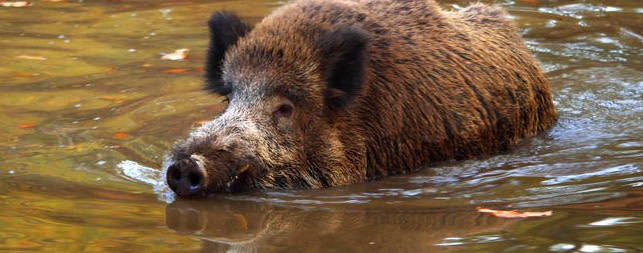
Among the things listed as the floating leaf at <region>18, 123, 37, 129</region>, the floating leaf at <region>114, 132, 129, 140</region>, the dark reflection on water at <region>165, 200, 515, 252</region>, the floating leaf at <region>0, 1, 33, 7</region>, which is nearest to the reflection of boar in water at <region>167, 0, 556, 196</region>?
the dark reflection on water at <region>165, 200, 515, 252</region>

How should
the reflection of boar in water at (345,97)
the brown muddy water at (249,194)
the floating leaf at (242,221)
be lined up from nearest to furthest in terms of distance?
1. the brown muddy water at (249,194)
2. the floating leaf at (242,221)
3. the reflection of boar in water at (345,97)

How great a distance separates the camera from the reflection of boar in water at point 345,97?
7133 millimetres

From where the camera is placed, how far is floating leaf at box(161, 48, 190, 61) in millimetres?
12218

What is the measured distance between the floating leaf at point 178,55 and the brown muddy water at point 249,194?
0.14 m

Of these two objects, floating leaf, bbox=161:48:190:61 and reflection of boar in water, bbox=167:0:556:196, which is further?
floating leaf, bbox=161:48:190:61

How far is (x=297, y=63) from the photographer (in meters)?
7.40

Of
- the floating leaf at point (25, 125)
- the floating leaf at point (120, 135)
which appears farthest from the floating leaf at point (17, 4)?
the floating leaf at point (120, 135)

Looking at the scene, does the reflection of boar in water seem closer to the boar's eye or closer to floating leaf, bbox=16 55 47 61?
the boar's eye

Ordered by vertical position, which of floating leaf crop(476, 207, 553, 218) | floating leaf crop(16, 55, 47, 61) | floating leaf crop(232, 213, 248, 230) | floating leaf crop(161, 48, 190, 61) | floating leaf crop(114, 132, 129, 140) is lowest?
floating leaf crop(161, 48, 190, 61)

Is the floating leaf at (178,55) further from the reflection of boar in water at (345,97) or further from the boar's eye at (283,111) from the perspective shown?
the boar's eye at (283,111)

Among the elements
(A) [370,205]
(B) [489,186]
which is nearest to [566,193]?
(B) [489,186]

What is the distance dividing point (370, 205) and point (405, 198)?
349 mm

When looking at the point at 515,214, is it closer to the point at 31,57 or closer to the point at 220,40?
the point at 220,40

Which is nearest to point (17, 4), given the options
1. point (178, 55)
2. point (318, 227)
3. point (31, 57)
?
point (31, 57)
